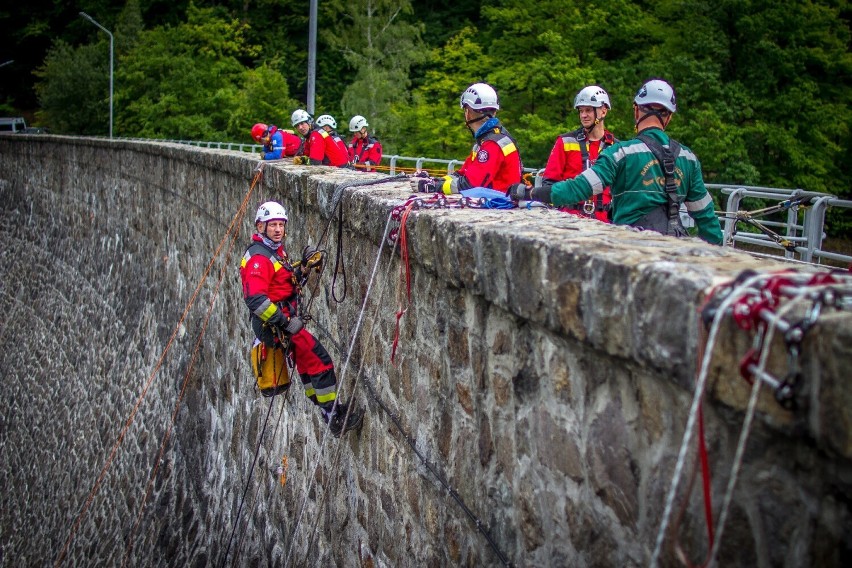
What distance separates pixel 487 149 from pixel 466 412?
264cm

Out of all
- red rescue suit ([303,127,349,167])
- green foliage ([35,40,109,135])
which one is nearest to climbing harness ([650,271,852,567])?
red rescue suit ([303,127,349,167])

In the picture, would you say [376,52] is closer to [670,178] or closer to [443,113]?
[443,113]

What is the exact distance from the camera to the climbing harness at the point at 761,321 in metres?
2.10

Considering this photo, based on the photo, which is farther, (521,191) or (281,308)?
(281,308)

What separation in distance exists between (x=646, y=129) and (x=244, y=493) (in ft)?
19.6

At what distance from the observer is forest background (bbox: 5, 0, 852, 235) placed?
19.9 m

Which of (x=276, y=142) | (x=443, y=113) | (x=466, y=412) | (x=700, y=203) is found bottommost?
(x=466, y=412)

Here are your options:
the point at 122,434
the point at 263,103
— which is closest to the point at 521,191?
the point at 122,434

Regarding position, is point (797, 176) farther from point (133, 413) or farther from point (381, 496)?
point (381, 496)

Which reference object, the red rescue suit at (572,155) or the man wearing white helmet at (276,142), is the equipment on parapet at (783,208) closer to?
the red rescue suit at (572,155)

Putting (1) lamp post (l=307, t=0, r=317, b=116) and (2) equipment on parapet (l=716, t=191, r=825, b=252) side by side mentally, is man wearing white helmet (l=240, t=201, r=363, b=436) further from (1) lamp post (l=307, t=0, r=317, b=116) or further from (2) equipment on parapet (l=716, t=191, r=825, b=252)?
(1) lamp post (l=307, t=0, r=317, b=116)

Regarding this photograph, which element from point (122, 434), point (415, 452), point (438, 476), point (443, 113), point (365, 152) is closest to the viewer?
point (438, 476)

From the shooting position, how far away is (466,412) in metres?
4.22

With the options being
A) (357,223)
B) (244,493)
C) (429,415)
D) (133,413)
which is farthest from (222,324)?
(429,415)
